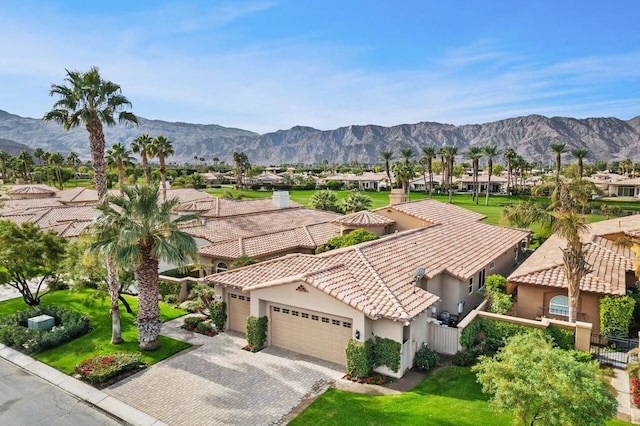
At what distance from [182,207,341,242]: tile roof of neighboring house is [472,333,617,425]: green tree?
23.5m

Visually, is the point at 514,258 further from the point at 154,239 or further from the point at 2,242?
the point at 2,242

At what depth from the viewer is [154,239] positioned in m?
18.5

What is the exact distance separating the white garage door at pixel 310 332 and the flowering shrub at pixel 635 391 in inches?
371

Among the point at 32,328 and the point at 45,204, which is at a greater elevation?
the point at 45,204

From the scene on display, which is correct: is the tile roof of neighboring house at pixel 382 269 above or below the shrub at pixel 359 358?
above

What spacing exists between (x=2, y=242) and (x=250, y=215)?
20.4 meters

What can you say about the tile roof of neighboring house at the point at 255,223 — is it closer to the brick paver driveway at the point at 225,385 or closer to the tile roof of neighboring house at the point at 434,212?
the tile roof of neighboring house at the point at 434,212

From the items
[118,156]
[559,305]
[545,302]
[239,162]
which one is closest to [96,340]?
[545,302]

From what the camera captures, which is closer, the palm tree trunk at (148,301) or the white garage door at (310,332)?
the white garage door at (310,332)

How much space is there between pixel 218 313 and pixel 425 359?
994 cm

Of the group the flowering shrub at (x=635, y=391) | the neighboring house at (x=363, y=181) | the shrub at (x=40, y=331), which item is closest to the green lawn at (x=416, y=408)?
the flowering shrub at (x=635, y=391)

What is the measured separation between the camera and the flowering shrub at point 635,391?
1382 centimetres

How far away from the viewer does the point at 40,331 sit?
20.4m

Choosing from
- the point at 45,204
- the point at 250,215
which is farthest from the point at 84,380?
the point at 45,204
